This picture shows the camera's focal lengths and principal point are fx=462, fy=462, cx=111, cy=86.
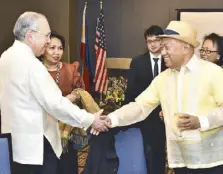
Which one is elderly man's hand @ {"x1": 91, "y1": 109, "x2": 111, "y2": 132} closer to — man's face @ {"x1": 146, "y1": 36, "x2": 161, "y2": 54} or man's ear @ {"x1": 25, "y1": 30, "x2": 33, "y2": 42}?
man's ear @ {"x1": 25, "y1": 30, "x2": 33, "y2": 42}

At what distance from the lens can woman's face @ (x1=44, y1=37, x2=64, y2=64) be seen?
3.39 m

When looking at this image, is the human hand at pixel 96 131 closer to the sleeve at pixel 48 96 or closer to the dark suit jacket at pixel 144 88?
the sleeve at pixel 48 96

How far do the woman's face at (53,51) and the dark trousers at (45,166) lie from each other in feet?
2.88

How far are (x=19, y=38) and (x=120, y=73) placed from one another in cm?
511

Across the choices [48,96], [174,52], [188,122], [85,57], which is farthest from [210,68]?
[85,57]

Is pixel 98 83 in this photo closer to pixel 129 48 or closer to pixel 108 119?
pixel 129 48

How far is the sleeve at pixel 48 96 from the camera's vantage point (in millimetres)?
2467

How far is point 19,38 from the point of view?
101 inches

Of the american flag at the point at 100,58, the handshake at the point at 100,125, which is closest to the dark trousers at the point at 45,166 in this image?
the handshake at the point at 100,125

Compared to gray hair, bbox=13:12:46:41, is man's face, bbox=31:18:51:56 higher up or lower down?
lower down

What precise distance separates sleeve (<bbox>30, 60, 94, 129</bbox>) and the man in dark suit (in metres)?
0.97

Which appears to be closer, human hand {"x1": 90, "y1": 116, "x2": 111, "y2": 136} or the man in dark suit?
human hand {"x1": 90, "y1": 116, "x2": 111, "y2": 136}

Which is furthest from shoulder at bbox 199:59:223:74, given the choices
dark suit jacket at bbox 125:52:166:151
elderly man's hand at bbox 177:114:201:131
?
dark suit jacket at bbox 125:52:166:151

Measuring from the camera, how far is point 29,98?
250cm
